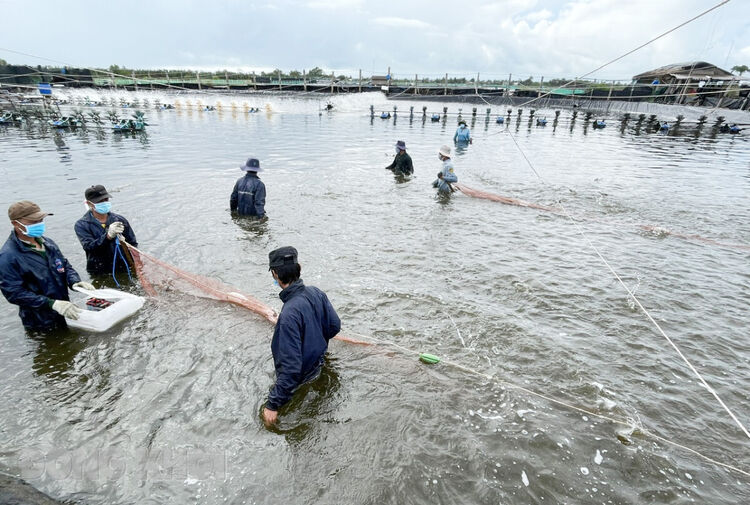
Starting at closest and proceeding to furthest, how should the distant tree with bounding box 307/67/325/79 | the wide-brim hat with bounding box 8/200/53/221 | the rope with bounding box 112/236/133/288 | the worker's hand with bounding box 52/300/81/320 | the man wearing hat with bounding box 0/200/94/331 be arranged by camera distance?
the wide-brim hat with bounding box 8/200/53/221 → the man wearing hat with bounding box 0/200/94/331 → the worker's hand with bounding box 52/300/81/320 → the rope with bounding box 112/236/133/288 → the distant tree with bounding box 307/67/325/79

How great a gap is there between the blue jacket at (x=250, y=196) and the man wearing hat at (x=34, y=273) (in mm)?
5147

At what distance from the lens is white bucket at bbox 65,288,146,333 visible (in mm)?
5152

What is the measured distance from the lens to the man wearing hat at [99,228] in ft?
19.3

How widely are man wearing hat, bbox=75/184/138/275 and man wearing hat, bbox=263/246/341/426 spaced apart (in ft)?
13.3

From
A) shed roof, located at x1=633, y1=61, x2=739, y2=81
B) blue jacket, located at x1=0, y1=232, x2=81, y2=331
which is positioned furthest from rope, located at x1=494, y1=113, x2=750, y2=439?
shed roof, located at x1=633, y1=61, x2=739, y2=81

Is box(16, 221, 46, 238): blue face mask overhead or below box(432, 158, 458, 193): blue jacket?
overhead

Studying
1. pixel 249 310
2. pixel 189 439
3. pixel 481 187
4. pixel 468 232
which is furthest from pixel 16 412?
pixel 481 187

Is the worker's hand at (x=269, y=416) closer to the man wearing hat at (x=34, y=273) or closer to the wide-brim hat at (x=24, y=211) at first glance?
the man wearing hat at (x=34, y=273)

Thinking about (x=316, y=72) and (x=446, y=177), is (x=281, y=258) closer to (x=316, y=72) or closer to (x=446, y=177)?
(x=446, y=177)

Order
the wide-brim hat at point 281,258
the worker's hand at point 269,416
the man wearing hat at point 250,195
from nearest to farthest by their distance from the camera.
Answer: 1. the wide-brim hat at point 281,258
2. the worker's hand at point 269,416
3. the man wearing hat at point 250,195

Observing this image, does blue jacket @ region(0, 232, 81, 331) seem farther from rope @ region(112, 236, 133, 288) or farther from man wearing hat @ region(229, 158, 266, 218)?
man wearing hat @ region(229, 158, 266, 218)

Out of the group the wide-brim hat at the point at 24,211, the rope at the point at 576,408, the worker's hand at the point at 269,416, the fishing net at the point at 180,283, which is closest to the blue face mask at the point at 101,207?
the fishing net at the point at 180,283

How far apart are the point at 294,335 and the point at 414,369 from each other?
1.95 meters

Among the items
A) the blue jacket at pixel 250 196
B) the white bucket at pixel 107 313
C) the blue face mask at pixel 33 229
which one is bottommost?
the white bucket at pixel 107 313
